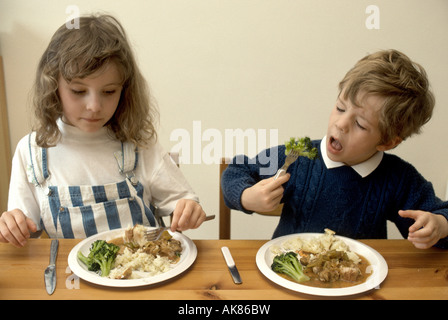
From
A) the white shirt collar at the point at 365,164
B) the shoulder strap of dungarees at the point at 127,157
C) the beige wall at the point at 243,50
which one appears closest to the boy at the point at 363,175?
the white shirt collar at the point at 365,164

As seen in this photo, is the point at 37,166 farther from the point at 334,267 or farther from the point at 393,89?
the point at 393,89

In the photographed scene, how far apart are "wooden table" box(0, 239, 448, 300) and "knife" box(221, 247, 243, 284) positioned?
0.04 feet

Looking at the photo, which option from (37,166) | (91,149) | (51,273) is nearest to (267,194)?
(51,273)

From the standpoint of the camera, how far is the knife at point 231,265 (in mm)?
808

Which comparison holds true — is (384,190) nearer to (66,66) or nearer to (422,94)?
(422,94)

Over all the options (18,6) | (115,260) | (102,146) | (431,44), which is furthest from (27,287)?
(431,44)

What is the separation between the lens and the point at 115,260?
864mm

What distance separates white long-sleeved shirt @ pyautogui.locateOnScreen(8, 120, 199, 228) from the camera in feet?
3.96

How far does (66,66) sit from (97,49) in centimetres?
10

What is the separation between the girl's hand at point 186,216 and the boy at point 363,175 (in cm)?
16

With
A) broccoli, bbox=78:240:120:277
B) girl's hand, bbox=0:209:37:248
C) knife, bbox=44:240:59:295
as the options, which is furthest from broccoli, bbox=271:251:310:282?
girl's hand, bbox=0:209:37:248

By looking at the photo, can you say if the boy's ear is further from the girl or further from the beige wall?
the beige wall

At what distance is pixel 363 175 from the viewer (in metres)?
1.18
